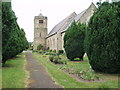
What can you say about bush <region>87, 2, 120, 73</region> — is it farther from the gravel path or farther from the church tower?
the church tower

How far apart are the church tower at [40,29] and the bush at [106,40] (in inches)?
1599

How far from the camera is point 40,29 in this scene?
4925cm

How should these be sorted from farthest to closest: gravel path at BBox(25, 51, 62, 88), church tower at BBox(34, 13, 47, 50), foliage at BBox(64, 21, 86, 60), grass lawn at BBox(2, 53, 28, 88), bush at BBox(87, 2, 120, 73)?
church tower at BBox(34, 13, 47, 50) → foliage at BBox(64, 21, 86, 60) → bush at BBox(87, 2, 120, 73) → gravel path at BBox(25, 51, 62, 88) → grass lawn at BBox(2, 53, 28, 88)

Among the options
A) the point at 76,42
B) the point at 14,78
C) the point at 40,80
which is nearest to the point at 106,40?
the point at 40,80

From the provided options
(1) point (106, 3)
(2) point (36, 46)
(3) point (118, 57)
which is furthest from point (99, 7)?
(2) point (36, 46)

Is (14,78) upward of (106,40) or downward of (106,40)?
downward

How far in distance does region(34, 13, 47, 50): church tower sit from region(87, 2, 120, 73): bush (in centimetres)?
4062

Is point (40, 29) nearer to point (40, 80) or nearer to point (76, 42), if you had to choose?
point (76, 42)

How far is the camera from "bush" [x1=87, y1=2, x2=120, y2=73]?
8.45m

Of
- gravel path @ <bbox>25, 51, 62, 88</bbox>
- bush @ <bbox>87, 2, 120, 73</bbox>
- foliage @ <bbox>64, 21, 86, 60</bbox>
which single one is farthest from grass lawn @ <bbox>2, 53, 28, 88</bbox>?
foliage @ <bbox>64, 21, 86, 60</bbox>

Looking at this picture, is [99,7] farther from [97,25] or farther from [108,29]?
[108,29]

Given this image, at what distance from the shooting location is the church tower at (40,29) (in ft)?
160

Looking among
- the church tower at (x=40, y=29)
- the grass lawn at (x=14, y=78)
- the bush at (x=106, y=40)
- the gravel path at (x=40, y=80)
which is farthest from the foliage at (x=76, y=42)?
the church tower at (x=40, y=29)

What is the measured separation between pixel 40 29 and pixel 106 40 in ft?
138
